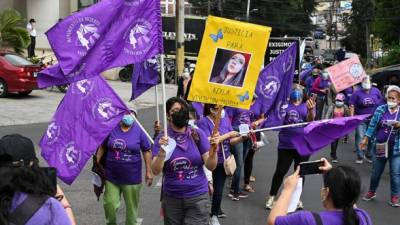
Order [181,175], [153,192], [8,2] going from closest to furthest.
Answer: [181,175]
[153,192]
[8,2]

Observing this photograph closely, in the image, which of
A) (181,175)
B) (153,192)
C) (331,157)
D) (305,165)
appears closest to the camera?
(305,165)

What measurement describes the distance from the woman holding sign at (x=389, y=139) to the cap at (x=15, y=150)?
6.18m

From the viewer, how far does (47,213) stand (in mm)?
3033

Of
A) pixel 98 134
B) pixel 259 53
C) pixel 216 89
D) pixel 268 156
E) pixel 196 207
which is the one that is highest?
pixel 259 53

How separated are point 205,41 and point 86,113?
130 centimetres

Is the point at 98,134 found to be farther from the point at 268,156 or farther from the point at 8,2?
the point at 8,2

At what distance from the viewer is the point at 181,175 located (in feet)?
17.1

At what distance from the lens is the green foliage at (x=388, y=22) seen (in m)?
51.3

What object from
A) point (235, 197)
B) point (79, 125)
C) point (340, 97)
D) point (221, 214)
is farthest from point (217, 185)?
point (340, 97)

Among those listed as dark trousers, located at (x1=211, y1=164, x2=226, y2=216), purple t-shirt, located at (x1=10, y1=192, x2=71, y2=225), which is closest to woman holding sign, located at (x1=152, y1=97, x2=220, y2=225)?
dark trousers, located at (x1=211, y1=164, x2=226, y2=216)

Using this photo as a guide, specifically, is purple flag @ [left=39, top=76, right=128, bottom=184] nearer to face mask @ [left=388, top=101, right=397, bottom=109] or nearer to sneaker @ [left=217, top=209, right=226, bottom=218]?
sneaker @ [left=217, top=209, right=226, bottom=218]

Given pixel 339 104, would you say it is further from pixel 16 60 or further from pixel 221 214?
pixel 16 60

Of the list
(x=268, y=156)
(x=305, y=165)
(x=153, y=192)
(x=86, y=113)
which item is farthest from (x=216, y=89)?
(x=268, y=156)

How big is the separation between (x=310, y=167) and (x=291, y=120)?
4.39 meters
